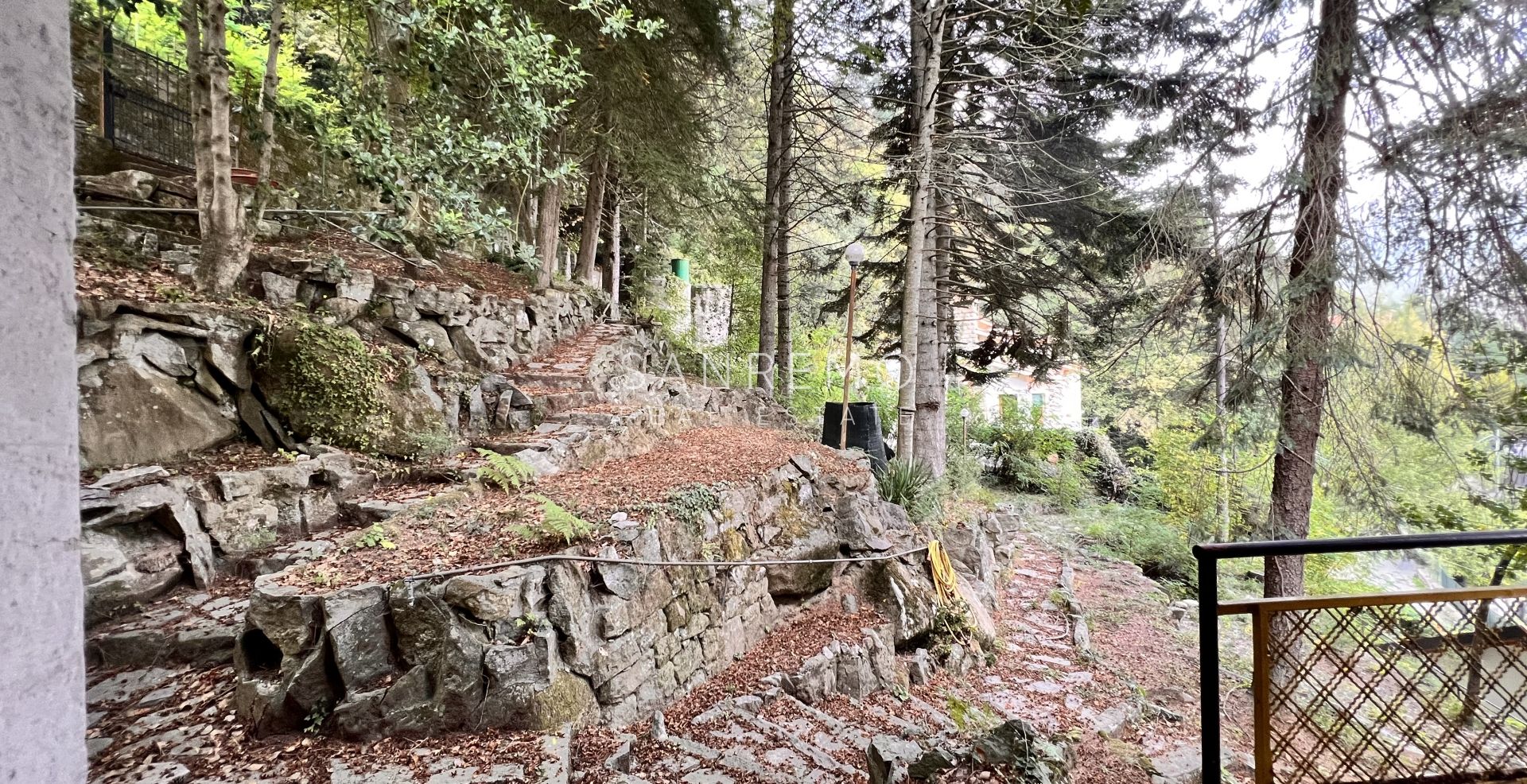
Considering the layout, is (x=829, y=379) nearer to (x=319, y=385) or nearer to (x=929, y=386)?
(x=929, y=386)

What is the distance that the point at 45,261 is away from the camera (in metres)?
1.17

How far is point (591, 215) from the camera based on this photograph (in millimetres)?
11172

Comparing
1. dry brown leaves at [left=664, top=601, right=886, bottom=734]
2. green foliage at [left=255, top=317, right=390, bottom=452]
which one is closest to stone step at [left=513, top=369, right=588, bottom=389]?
green foliage at [left=255, top=317, right=390, bottom=452]

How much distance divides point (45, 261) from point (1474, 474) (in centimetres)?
962

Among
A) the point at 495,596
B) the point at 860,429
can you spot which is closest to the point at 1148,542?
the point at 860,429

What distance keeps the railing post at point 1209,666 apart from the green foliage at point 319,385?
5.50 metres

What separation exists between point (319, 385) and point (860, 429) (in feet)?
20.7

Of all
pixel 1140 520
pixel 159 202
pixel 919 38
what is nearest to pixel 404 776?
pixel 159 202

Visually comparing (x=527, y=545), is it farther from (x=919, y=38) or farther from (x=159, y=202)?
(x=919, y=38)

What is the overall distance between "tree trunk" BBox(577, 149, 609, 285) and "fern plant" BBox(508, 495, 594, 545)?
28.7ft

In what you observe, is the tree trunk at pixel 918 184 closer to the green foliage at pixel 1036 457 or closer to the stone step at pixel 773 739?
the stone step at pixel 773 739

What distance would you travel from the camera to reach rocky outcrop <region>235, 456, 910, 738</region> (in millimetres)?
2629

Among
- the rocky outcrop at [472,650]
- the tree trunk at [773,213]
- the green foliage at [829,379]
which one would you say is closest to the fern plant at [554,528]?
the rocky outcrop at [472,650]

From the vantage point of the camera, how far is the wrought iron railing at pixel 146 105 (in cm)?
639
